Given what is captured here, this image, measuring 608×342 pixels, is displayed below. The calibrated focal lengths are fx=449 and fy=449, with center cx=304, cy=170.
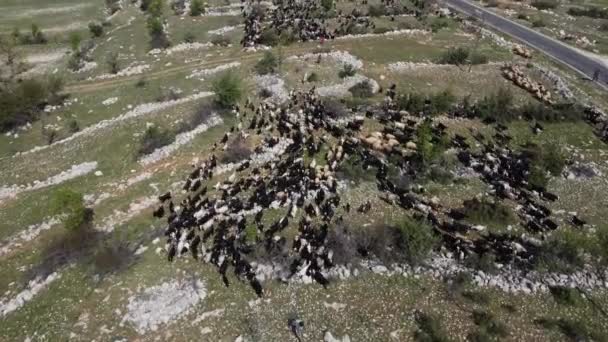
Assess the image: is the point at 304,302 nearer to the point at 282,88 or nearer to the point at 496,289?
the point at 496,289

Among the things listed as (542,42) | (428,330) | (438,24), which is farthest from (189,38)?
(542,42)

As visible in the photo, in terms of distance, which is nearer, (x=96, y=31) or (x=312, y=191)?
(x=312, y=191)

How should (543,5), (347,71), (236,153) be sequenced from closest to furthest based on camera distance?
(236,153)
(347,71)
(543,5)

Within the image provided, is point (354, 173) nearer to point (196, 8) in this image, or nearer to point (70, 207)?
point (70, 207)

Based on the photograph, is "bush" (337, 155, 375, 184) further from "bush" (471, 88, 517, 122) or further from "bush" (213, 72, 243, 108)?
"bush" (471, 88, 517, 122)

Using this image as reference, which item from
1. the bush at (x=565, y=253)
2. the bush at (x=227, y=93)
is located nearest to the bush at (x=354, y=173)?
the bush at (x=565, y=253)

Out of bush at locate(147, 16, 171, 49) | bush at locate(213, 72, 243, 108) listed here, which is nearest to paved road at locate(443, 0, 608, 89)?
bush at locate(213, 72, 243, 108)
